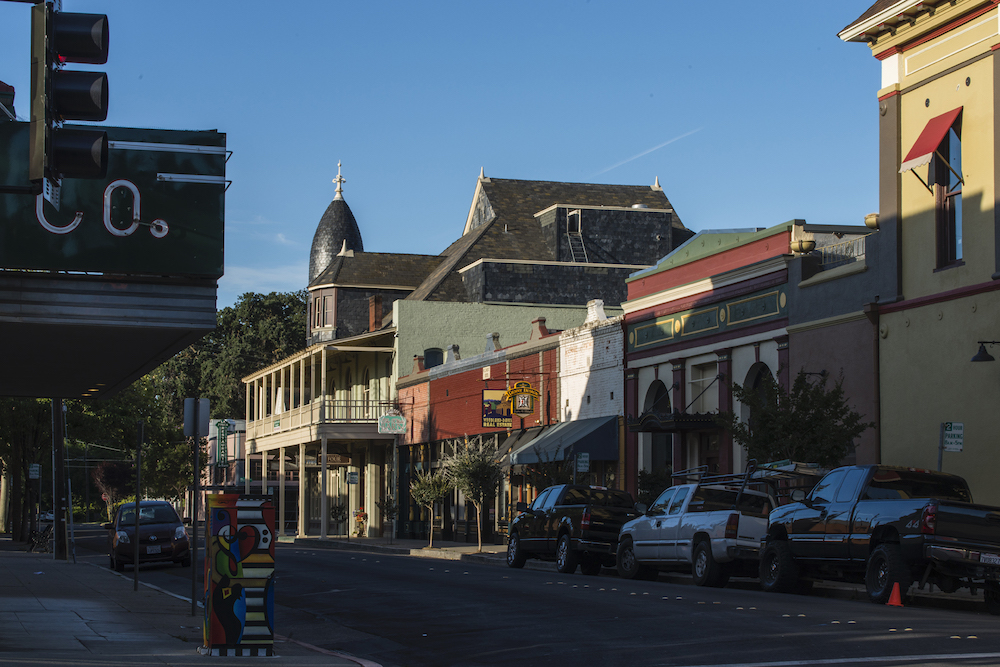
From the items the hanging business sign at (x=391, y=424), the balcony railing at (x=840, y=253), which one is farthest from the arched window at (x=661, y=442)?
the hanging business sign at (x=391, y=424)

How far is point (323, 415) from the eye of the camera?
156 ft

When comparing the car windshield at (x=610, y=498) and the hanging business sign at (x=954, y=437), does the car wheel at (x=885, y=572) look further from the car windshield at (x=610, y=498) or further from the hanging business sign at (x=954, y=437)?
the car windshield at (x=610, y=498)

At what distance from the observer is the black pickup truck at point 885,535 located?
14703mm

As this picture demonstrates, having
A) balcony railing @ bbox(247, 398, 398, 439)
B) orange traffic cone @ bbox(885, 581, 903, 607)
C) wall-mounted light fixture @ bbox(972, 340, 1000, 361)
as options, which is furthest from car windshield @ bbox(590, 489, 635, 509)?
balcony railing @ bbox(247, 398, 398, 439)

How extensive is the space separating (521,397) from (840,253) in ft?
44.7

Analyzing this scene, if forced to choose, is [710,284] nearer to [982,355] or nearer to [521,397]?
[521,397]

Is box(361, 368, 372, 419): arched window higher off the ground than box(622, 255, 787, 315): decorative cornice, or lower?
lower

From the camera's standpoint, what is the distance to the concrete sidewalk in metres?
10.9

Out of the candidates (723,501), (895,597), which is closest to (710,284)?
(723,501)

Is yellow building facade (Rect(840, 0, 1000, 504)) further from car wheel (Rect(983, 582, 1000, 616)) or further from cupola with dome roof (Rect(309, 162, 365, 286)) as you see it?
cupola with dome roof (Rect(309, 162, 365, 286))

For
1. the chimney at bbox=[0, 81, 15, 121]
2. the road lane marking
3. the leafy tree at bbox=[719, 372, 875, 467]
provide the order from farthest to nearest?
the leafy tree at bbox=[719, 372, 875, 467], the chimney at bbox=[0, 81, 15, 121], the road lane marking

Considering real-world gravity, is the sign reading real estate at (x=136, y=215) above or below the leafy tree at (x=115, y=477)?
above

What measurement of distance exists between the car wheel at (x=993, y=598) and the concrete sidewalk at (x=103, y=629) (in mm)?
7998

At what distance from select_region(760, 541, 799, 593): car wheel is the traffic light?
43.2 feet
